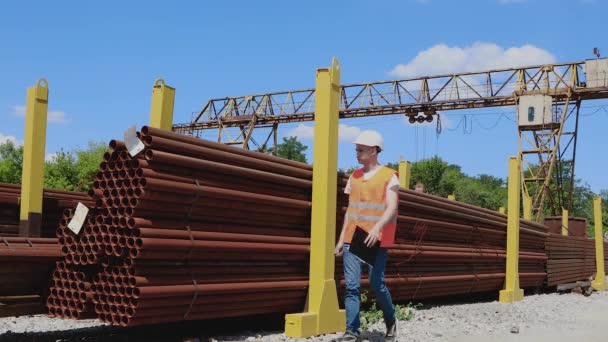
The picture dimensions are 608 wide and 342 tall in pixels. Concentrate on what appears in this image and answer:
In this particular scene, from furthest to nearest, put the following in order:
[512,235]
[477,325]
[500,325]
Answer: [512,235] < [500,325] < [477,325]

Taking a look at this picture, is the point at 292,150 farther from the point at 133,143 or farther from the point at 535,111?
the point at 133,143

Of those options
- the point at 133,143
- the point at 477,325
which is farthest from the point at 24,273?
the point at 477,325

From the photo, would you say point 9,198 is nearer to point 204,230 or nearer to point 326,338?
point 204,230

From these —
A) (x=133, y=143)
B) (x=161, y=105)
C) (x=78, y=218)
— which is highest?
(x=161, y=105)

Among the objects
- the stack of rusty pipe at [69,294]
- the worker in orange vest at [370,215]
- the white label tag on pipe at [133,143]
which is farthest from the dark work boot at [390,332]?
the white label tag on pipe at [133,143]

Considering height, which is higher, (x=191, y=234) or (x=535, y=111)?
(x=535, y=111)

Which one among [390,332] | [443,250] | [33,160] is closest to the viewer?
[390,332]

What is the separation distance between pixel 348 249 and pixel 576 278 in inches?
556

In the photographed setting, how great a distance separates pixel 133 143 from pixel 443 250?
249 inches

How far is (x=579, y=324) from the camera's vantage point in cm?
961

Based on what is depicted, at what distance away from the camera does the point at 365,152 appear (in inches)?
245

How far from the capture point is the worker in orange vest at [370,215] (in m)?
6.08

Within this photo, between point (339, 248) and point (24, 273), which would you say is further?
point (339, 248)

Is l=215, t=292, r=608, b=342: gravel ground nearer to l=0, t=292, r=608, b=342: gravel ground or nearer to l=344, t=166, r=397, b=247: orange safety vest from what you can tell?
l=0, t=292, r=608, b=342: gravel ground
